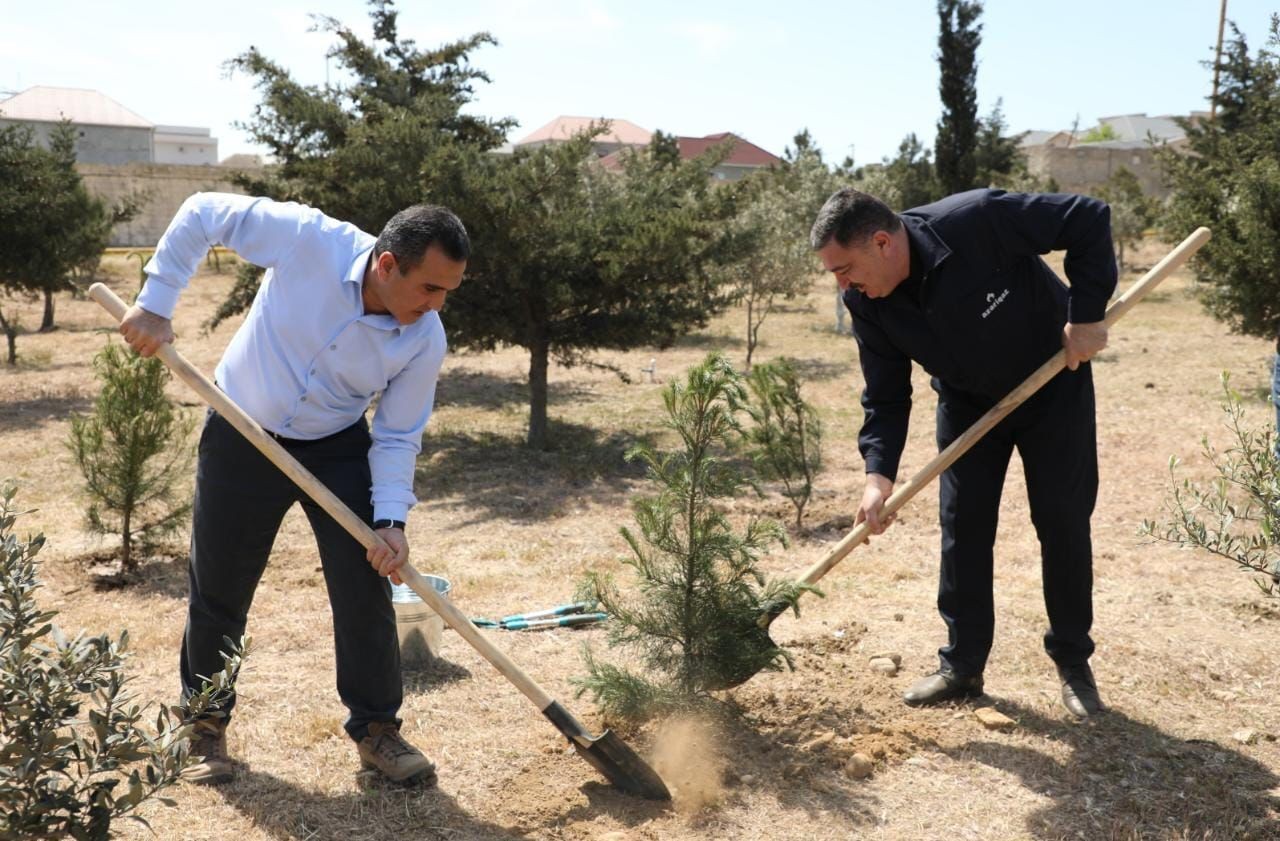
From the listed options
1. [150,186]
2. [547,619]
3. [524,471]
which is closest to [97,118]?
[150,186]

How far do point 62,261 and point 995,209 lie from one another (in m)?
12.0

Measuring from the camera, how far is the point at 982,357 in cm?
377

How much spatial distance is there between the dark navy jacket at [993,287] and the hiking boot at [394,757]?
7.42ft

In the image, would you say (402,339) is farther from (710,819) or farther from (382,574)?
(710,819)

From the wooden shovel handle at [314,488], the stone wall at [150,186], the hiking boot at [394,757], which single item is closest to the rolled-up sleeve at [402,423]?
the wooden shovel handle at [314,488]

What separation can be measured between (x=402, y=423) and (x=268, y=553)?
2.09ft

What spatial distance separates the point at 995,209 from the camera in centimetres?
371

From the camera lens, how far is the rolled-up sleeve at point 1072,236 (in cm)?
363

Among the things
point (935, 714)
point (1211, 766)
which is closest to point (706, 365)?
point (935, 714)

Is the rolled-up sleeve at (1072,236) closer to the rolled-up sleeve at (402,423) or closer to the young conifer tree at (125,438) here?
the rolled-up sleeve at (402,423)

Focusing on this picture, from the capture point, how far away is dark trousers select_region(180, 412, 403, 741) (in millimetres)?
3482

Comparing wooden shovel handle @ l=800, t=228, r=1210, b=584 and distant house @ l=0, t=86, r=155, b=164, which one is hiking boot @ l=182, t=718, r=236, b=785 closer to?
wooden shovel handle @ l=800, t=228, r=1210, b=584

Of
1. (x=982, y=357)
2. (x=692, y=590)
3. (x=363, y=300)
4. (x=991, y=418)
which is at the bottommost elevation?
(x=692, y=590)

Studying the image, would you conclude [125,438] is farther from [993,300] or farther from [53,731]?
[993,300]
